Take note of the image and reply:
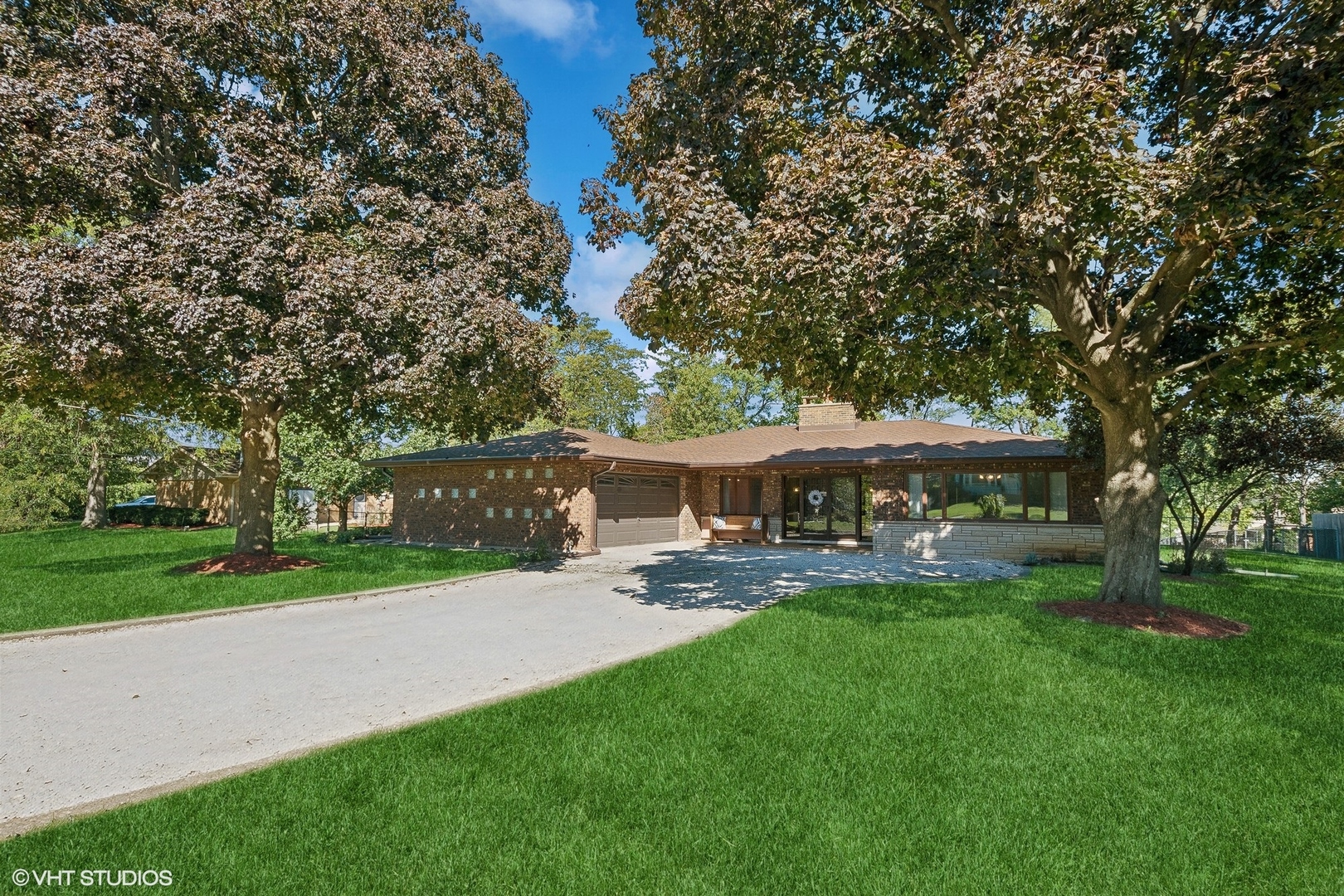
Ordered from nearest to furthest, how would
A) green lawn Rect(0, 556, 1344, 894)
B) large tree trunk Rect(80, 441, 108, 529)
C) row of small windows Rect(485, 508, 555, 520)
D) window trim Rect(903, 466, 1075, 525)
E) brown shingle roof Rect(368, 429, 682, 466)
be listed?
green lawn Rect(0, 556, 1344, 894) < window trim Rect(903, 466, 1075, 525) < brown shingle roof Rect(368, 429, 682, 466) < row of small windows Rect(485, 508, 555, 520) < large tree trunk Rect(80, 441, 108, 529)

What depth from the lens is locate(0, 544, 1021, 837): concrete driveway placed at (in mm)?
4043

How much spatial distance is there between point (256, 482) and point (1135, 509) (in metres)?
16.1

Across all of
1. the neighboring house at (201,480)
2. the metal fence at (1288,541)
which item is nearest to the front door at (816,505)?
the metal fence at (1288,541)

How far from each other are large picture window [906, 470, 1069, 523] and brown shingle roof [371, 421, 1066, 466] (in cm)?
69

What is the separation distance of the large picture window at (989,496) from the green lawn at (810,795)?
10220 mm

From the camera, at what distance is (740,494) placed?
68.8ft

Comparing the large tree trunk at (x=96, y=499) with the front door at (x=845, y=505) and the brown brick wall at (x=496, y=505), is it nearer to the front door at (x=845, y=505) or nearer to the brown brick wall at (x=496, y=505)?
the brown brick wall at (x=496, y=505)

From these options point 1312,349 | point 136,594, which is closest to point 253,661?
point 136,594

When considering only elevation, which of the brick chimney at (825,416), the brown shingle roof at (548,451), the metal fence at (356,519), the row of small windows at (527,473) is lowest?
the metal fence at (356,519)

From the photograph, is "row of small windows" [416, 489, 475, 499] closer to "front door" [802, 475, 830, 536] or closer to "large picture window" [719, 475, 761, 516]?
"large picture window" [719, 475, 761, 516]

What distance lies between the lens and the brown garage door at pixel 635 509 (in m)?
17.9

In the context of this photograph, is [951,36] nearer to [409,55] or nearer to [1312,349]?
[1312,349]

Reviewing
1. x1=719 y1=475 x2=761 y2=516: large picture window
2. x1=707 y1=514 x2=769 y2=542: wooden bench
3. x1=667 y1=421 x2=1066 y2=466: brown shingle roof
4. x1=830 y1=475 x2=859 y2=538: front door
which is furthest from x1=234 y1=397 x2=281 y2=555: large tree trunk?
x1=830 y1=475 x2=859 y2=538: front door

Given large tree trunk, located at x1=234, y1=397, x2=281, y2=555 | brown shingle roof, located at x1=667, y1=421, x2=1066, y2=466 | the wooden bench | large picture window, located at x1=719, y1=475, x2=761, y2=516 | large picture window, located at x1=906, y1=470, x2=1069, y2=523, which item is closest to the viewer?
large tree trunk, located at x1=234, y1=397, x2=281, y2=555
